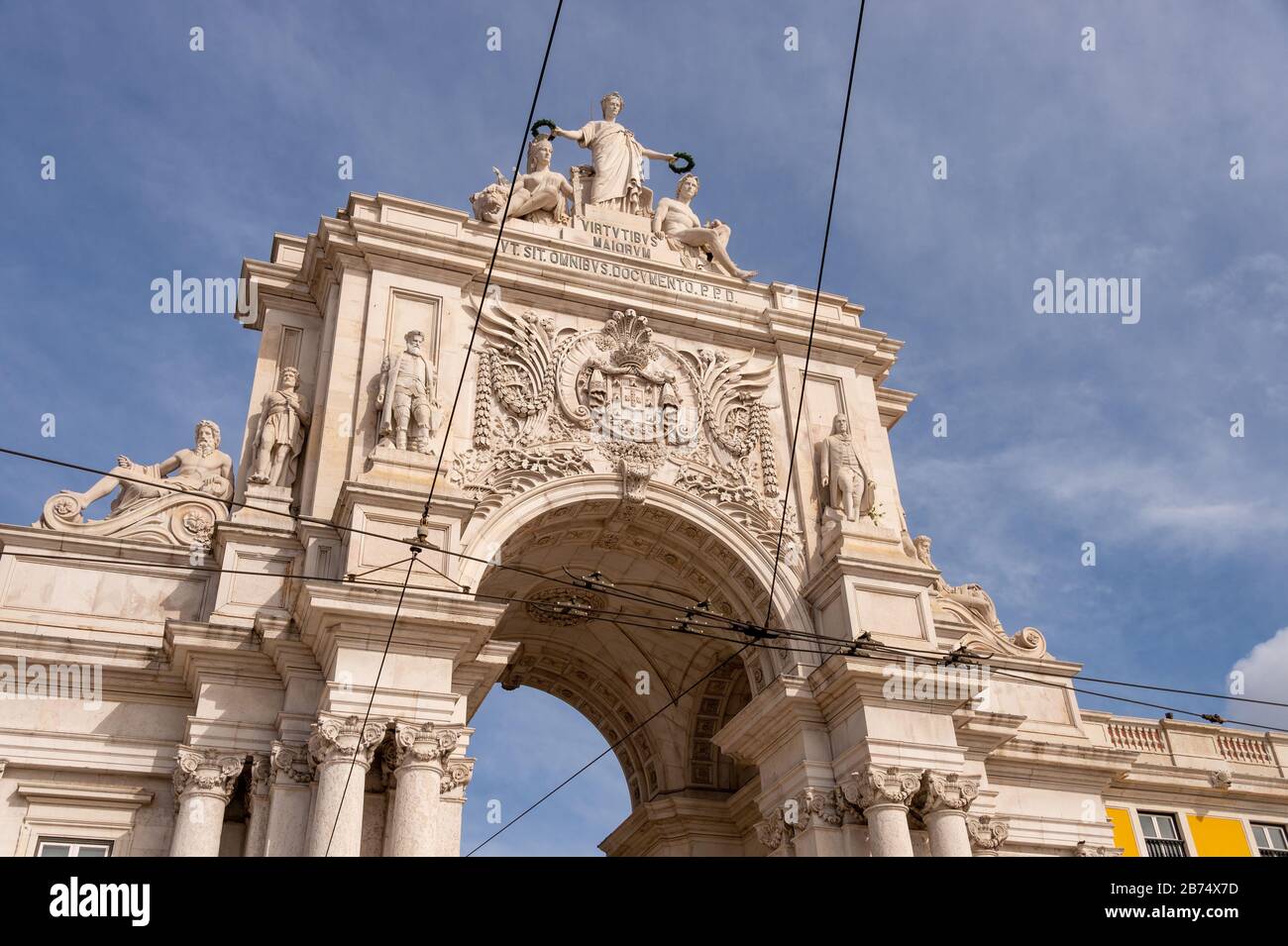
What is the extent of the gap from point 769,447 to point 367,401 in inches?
283

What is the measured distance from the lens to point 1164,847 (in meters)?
23.6

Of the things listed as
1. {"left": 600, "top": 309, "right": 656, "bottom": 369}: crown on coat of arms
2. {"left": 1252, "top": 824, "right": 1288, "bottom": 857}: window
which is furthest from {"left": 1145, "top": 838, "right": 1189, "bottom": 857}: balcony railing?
{"left": 600, "top": 309, "right": 656, "bottom": 369}: crown on coat of arms

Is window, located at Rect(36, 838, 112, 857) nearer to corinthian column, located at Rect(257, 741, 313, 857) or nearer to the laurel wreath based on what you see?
corinthian column, located at Rect(257, 741, 313, 857)

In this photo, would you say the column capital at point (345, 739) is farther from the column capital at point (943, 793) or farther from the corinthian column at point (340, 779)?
the column capital at point (943, 793)

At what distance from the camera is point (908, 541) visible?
882 inches

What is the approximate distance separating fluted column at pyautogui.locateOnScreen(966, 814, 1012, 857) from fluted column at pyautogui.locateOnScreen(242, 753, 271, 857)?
34.7ft

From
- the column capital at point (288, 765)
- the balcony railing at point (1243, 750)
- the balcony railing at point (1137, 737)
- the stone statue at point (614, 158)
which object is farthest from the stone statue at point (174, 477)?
the balcony railing at point (1243, 750)

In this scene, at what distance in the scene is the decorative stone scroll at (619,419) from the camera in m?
20.3

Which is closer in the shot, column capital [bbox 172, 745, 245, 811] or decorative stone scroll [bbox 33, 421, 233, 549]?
column capital [bbox 172, 745, 245, 811]

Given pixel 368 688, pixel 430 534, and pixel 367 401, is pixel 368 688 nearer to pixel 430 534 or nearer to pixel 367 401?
pixel 430 534

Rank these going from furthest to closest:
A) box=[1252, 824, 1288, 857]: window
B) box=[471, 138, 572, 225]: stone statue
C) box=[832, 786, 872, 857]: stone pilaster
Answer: box=[1252, 824, 1288, 857]: window → box=[471, 138, 572, 225]: stone statue → box=[832, 786, 872, 857]: stone pilaster

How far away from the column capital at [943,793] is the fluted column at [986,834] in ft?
4.15

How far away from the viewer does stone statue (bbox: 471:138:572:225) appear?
75.7ft
